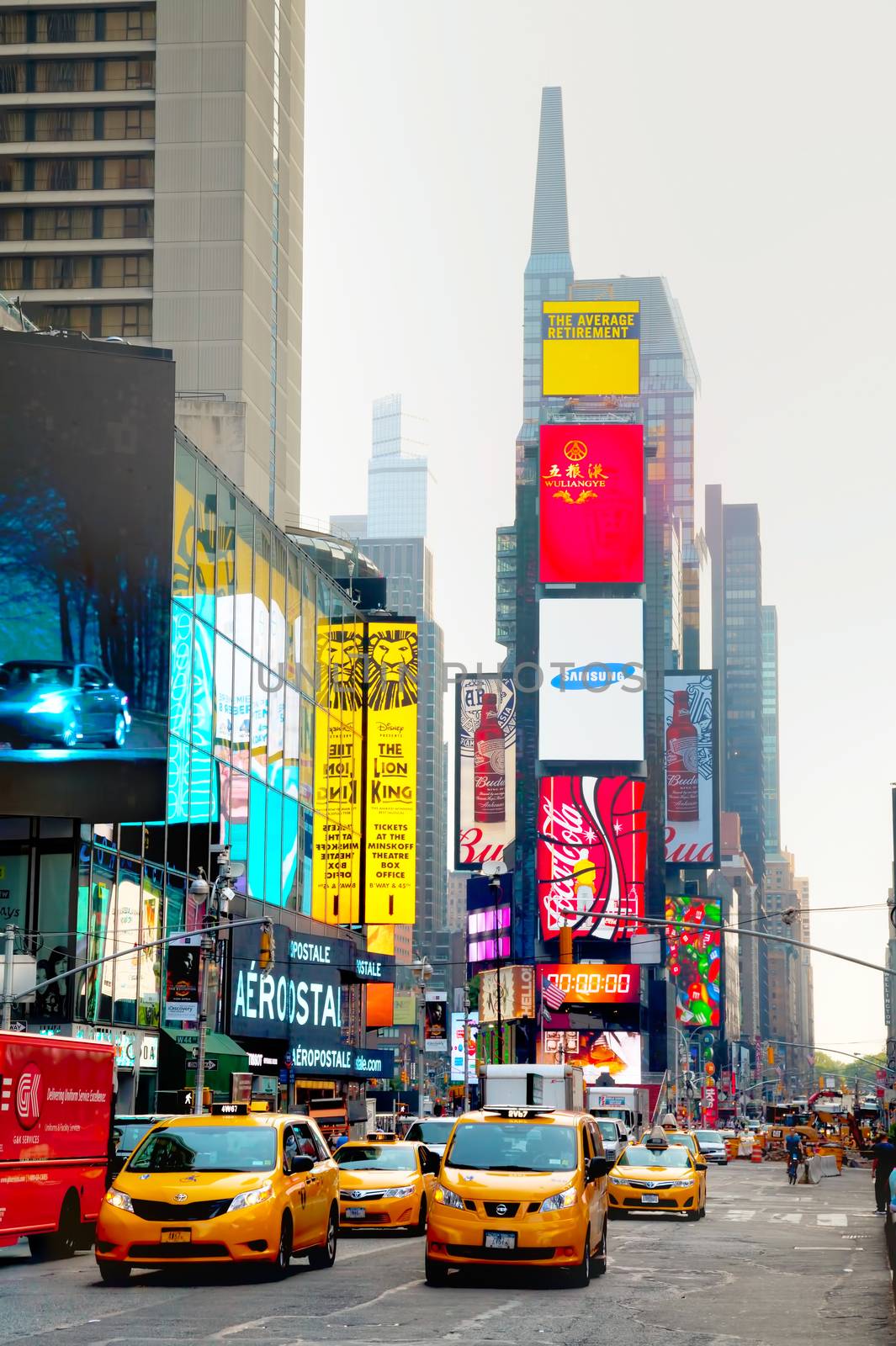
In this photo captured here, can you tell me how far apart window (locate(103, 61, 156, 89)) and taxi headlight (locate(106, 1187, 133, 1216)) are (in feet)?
282

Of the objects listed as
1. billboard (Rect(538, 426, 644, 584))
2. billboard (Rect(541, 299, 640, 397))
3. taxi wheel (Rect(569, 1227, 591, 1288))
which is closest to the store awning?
taxi wheel (Rect(569, 1227, 591, 1288))

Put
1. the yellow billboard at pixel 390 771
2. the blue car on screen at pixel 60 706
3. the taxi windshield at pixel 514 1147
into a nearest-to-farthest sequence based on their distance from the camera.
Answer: the taxi windshield at pixel 514 1147
the blue car on screen at pixel 60 706
the yellow billboard at pixel 390 771

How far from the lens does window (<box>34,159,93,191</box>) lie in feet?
325

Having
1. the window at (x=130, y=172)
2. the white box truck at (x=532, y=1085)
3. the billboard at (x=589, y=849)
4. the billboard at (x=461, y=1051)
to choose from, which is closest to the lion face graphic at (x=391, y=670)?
the white box truck at (x=532, y=1085)

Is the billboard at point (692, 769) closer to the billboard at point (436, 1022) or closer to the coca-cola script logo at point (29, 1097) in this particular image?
the billboard at point (436, 1022)

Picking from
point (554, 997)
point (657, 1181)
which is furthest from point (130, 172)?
point (657, 1181)

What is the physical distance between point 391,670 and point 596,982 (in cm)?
6110

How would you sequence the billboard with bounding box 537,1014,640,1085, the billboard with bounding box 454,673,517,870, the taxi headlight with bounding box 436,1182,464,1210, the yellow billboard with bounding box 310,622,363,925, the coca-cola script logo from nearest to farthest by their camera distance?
the taxi headlight with bounding box 436,1182,464,1210, the coca-cola script logo, the yellow billboard with bounding box 310,622,363,925, the billboard with bounding box 537,1014,640,1085, the billboard with bounding box 454,673,517,870

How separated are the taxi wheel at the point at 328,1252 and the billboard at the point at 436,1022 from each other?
65.6 m

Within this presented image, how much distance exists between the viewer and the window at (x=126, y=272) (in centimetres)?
9819

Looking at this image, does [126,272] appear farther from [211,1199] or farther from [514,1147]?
[211,1199]

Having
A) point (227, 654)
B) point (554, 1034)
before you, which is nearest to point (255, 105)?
point (227, 654)

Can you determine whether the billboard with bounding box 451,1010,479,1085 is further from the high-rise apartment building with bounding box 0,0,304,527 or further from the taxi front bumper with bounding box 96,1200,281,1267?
the taxi front bumper with bounding box 96,1200,281,1267

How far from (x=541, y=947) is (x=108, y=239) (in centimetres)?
6678
